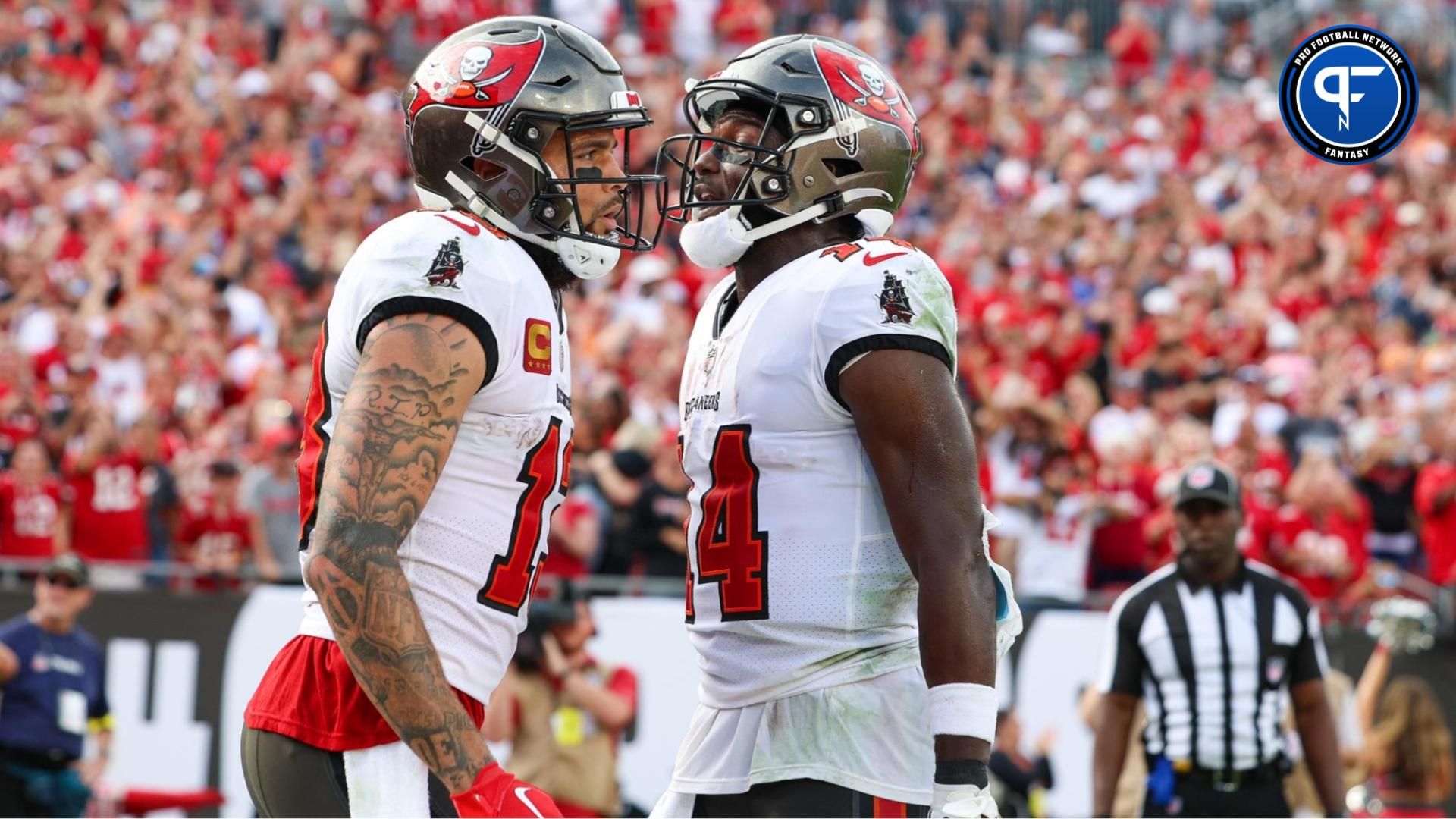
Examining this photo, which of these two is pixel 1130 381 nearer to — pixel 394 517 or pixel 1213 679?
pixel 1213 679

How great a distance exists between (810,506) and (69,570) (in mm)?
5897

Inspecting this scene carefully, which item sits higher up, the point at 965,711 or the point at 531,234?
the point at 531,234

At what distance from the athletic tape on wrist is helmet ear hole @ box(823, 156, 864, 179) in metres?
1.14

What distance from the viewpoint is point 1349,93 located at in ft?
21.3

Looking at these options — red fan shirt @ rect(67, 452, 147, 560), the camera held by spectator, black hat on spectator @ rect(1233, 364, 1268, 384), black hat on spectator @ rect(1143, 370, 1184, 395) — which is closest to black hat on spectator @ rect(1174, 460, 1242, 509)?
the camera held by spectator

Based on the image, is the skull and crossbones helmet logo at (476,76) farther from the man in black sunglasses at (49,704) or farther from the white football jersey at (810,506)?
the man in black sunglasses at (49,704)

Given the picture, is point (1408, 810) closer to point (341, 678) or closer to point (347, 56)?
point (341, 678)

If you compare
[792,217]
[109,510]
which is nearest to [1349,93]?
[792,217]

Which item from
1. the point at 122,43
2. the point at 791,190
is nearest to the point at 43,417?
the point at 122,43

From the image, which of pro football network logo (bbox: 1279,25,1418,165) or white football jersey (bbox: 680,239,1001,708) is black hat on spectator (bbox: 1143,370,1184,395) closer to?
pro football network logo (bbox: 1279,25,1418,165)

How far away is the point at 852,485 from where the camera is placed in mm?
3559

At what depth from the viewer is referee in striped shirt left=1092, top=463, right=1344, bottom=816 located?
6758 mm

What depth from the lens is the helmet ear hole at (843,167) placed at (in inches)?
151

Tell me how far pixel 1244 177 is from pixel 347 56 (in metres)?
8.45
